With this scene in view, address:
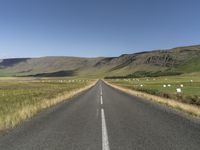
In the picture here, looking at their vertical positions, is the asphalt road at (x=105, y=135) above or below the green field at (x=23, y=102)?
below

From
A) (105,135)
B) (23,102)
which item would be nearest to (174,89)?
(23,102)

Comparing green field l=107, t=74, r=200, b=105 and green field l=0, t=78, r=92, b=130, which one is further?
green field l=107, t=74, r=200, b=105

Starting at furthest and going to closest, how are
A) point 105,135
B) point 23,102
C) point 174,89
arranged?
point 174,89, point 23,102, point 105,135

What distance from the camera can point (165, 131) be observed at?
1193cm

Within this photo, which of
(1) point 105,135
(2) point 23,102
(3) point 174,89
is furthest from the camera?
(3) point 174,89

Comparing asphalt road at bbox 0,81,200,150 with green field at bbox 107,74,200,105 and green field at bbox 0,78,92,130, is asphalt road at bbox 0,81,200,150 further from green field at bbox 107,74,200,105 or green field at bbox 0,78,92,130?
green field at bbox 107,74,200,105

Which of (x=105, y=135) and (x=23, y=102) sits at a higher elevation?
(x=23, y=102)

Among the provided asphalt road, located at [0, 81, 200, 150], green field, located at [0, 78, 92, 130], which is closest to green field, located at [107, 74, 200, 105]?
green field, located at [0, 78, 92, 130]

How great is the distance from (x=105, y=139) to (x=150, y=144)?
5.06 ft

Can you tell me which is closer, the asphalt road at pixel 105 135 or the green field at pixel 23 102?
the asphalt road at pixel 105 135

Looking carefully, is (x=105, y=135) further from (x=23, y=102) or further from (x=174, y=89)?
(x=174, y=89)

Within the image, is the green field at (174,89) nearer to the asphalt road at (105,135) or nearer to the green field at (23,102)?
the green field at (23,102)

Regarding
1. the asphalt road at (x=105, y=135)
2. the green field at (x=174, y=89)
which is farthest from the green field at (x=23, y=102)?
the green field at (x=174, y=89)

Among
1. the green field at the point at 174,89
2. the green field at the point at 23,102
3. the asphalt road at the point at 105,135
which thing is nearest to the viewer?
the asphalt road at the point at 105,135
